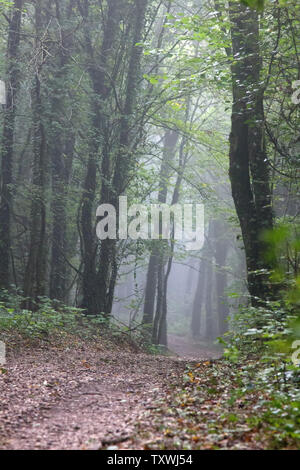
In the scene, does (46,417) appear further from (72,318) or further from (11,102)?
(11,102)

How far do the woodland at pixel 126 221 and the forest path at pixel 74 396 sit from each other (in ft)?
0.12

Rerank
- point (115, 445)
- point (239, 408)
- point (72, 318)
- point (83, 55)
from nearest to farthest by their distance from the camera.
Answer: point (115, 445)
point (239, 408)
point (72, 318)
point (83, 55)

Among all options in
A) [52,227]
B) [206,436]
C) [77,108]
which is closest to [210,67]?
[77,108]

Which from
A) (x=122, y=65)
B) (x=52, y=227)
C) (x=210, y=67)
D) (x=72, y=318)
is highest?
(x=122, y=65)

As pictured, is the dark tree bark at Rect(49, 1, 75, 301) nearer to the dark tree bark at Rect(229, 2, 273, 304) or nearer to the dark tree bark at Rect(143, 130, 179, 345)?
the dark tree bark at Rect(143, 130, 179, 345)

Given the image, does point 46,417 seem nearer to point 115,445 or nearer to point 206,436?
point 115,445

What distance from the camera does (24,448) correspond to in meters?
4.05

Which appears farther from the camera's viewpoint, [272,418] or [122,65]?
[122,65]

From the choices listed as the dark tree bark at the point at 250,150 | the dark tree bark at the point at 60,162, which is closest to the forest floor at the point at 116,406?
the dark tree bark at the point at 250,150

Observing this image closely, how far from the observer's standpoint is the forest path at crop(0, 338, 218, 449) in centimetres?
431

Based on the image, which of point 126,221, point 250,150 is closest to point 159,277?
point 126,221
